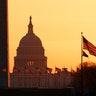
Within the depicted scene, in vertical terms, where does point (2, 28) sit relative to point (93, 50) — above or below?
above

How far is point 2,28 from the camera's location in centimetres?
12800

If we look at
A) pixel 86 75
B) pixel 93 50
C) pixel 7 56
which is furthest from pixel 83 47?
pixel 86 75

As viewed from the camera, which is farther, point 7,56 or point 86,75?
point 86,75

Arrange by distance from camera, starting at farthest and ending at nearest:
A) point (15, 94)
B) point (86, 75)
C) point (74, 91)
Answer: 1. point (86, 75)
2. point (15, 94)
3. point (74, 91)

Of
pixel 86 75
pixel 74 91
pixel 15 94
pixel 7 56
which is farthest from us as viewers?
pixel 86 75

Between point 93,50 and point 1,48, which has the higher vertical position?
point 1,48

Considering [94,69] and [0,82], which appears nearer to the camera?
[0,82]

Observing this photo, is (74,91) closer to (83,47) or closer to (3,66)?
(83,47)

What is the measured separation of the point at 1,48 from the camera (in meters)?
128

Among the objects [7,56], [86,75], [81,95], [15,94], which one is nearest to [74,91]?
[81,95]

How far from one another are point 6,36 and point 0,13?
3355mm

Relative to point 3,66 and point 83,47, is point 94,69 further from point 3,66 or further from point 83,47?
point 83,47

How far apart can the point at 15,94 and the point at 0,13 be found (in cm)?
2914

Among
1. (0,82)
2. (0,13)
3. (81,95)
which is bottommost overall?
(81,95)
